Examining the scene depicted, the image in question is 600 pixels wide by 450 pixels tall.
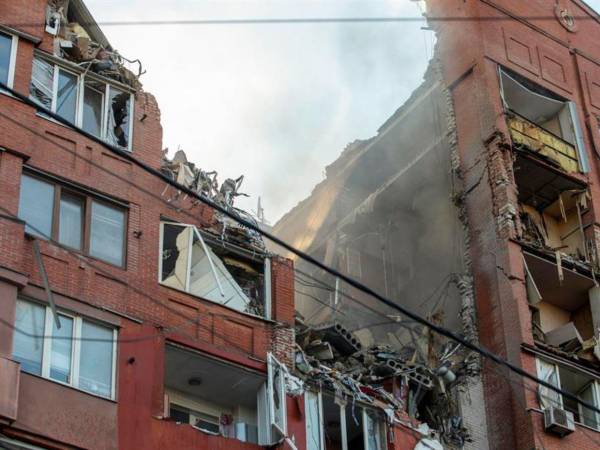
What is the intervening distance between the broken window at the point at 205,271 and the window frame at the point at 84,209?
0.93m

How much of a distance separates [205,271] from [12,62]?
17.3ft

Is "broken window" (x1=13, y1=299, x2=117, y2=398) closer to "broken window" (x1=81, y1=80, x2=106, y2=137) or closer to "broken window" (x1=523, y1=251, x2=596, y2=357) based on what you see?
"broken window" (x1=81, y1=80, x2=106, y2=137)

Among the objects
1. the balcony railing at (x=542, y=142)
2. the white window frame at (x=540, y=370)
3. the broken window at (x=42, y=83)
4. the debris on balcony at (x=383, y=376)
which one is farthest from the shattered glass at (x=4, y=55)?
the balcony railing at (x=542, y=142)

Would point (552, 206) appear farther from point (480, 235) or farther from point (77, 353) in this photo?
point (77, 353)

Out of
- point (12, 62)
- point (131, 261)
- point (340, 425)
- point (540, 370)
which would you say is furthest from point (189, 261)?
point (540, 370)

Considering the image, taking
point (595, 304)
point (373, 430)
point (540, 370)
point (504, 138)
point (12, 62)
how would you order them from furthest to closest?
point (595, 304)
point (504, 138)
point (540, 370)
point (373, 430)
point (12, 62)

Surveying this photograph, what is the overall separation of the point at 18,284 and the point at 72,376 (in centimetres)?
171

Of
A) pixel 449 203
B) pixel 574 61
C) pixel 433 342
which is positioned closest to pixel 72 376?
pixel 433 342

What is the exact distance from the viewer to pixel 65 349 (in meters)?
20.6

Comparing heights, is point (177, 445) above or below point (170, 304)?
below

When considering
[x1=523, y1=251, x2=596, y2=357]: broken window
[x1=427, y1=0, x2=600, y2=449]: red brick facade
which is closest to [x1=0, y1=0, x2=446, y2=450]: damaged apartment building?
[x1=427, y1=0, x2=600, y2=449]: red brick facade

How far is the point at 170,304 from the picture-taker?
2288 cm

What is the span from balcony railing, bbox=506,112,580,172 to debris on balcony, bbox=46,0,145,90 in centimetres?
1150

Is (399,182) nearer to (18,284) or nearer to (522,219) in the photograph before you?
(522,219)
